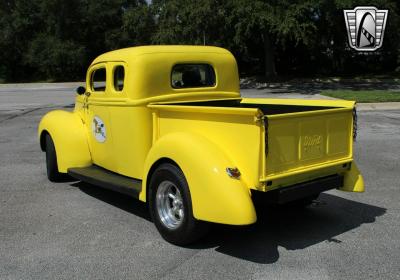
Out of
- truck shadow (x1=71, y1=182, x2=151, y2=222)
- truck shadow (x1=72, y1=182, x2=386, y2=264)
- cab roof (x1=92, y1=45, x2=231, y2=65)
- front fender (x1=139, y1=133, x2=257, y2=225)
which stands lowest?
truck shadow (x1=71, y1=182, x2=151, y2=222)

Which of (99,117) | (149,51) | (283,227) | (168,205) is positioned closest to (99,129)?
(99,117)

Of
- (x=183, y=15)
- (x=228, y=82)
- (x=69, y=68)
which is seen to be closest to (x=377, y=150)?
(x=228, y=82)

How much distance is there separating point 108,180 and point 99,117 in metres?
0.90

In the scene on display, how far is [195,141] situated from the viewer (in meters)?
4.26

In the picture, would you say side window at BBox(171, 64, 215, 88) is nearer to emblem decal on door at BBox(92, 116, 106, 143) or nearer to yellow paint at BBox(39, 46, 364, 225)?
yellow paint at BBox(39, 46, 364, 225)

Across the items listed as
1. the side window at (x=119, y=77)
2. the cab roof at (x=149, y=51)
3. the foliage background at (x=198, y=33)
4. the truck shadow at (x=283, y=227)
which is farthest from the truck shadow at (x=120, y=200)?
the foliage background at (x=198, y=33)

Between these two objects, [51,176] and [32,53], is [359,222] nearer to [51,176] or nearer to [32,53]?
Result: [51,176]

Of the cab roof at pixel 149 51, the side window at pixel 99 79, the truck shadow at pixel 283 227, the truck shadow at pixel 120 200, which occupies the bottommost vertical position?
the truck shadow at pixel 120 200

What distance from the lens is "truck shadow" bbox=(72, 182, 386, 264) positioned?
4.39 m

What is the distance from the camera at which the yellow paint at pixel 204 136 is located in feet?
13.1

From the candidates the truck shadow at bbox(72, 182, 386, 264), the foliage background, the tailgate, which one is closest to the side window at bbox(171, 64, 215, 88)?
the truck shadow at bbox(72, 182, 386, 264)

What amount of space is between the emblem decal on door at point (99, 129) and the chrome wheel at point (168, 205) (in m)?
1.53

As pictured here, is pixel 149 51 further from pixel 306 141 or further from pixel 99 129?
pixel 306 141

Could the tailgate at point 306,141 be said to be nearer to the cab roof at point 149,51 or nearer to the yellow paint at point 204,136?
the yellow paint at point 204,136
